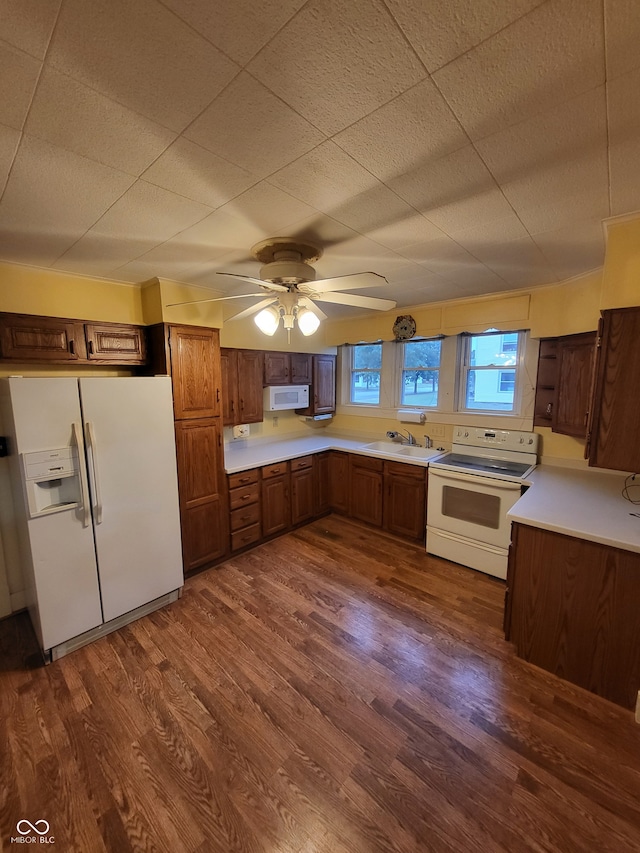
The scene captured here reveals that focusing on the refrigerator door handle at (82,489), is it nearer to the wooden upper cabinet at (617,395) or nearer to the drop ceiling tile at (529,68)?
the drop ceiling tile at (529,68)

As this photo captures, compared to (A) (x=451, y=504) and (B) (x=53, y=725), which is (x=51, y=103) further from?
(A) (x=451, y=504)

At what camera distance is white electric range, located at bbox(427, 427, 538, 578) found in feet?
9.15

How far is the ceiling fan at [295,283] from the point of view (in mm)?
1845

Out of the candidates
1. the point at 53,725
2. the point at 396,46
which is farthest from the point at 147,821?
the point at 396,46

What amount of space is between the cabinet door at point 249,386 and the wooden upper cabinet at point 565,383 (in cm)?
268

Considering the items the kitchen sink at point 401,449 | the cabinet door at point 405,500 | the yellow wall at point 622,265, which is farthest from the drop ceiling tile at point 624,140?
the kitchen sink at point 401,449

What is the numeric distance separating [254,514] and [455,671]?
6.81 feet

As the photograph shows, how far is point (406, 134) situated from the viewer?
42.5 inches

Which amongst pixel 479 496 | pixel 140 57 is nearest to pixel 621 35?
pixel 140 57

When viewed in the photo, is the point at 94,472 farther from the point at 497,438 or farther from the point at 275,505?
the point at 497,438

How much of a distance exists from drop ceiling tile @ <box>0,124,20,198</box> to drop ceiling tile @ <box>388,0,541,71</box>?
3.77 feet

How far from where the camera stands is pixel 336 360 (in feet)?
15.3

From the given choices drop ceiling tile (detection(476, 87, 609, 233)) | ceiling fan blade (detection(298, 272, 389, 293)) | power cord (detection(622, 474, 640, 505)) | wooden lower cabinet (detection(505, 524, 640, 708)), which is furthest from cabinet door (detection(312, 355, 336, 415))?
power cord (detection(622, 474, 640, 505))

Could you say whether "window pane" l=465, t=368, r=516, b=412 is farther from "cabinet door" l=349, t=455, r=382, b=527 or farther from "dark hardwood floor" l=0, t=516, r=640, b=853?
"dark hardwood floor" l=0, t=516, r=640, b=853
